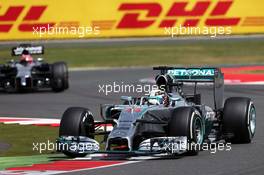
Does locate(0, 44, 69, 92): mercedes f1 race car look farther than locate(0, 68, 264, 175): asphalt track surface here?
Yes

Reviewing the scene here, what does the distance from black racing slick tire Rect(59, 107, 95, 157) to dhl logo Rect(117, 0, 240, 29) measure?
77.8 feet

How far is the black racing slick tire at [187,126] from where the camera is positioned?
12594mm

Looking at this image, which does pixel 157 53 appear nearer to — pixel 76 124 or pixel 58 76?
pixel 58 76

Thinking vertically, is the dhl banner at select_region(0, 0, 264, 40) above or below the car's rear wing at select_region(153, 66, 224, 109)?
above

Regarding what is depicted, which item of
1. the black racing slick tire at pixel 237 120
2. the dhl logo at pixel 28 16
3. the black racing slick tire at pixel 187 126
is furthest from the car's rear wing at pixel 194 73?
the dhl logo at pixel 28 16

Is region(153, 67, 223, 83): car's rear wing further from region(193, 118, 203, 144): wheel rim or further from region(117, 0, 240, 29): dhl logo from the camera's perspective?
region(117, 0, 240, 29): dhl logo

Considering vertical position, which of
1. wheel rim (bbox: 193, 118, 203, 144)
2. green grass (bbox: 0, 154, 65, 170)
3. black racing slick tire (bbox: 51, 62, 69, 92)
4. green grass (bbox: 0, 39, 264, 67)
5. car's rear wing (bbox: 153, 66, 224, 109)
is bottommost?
green grass (bbox: 0, 154, 65, 170)

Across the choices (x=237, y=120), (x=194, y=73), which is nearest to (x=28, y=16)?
(x=194, y=73)

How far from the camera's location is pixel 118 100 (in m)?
23.0

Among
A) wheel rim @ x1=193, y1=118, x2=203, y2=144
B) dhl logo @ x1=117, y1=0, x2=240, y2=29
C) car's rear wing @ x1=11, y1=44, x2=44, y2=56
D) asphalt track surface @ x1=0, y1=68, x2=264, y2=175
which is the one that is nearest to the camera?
asphalt track surface @ x1=0, y1=68, x2=264, y2=175

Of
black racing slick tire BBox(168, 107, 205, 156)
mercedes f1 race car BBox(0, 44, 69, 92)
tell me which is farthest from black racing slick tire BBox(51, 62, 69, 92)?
black racing slick tire BBox(168, 107, 205, 156)

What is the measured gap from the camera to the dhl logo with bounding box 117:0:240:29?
3694cm

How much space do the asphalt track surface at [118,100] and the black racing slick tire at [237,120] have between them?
0.19 meters

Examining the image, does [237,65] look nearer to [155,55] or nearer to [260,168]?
[155,55]
